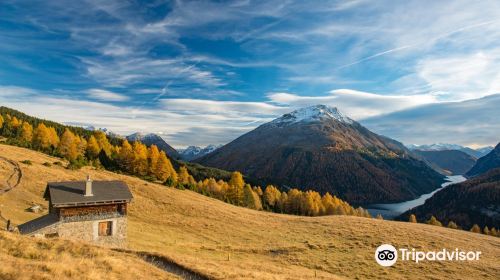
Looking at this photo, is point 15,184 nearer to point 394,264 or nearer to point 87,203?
point 87,203

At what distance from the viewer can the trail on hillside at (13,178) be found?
57544mm

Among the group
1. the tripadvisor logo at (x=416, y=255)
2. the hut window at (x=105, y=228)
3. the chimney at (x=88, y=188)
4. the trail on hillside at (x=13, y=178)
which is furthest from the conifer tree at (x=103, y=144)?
the tripadvisor logo at (x=416, y=255)

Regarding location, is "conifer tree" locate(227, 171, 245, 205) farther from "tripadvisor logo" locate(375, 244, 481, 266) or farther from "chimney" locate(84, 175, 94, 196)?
"chimney" locate(84, 175, 94, 196)

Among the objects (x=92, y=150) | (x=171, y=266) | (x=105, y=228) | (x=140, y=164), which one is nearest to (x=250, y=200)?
(x=140, y=164)

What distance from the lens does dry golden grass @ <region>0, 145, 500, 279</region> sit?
43.3 metres

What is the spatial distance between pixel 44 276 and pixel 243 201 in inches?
4072

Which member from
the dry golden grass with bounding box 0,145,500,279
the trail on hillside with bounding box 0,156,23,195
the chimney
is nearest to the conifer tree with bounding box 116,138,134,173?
the dry golden grass with bounding box 0,145,500,279

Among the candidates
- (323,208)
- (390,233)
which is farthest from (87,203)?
(323,208)

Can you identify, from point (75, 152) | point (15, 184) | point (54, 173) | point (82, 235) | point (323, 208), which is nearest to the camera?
point (82, 235)

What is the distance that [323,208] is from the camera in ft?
424

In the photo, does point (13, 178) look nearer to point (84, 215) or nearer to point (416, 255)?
point (84, 215)

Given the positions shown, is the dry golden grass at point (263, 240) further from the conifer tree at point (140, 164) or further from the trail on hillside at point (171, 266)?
the conifer tree at point (140, 164)

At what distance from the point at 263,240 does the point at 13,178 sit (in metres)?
46.4

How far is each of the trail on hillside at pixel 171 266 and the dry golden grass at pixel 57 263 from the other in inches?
115
